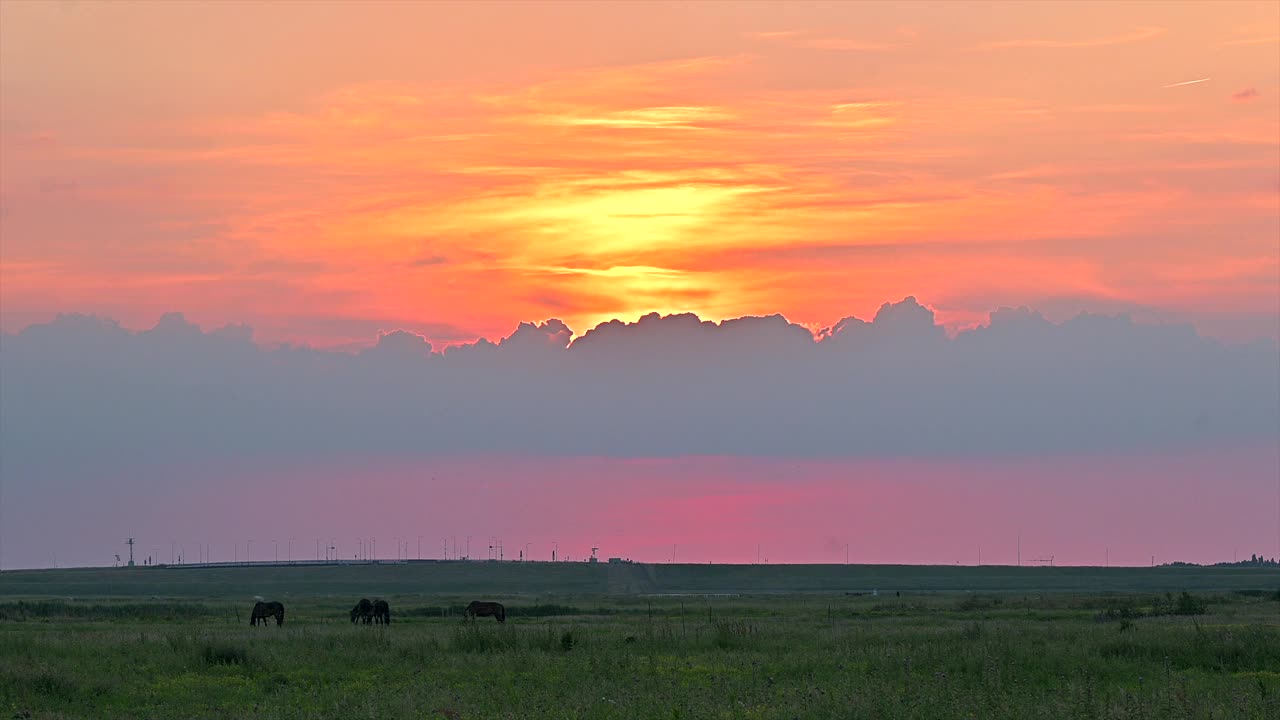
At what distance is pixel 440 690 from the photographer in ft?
87.6

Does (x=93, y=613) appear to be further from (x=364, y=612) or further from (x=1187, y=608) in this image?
(x=1187, y=608)

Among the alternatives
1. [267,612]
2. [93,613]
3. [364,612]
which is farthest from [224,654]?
[93,613]

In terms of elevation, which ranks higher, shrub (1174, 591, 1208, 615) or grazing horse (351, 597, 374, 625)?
Result: grazing horse (351, 597, 374, 625)

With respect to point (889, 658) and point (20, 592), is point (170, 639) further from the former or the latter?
point (20, 592)

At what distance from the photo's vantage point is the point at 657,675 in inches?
1147

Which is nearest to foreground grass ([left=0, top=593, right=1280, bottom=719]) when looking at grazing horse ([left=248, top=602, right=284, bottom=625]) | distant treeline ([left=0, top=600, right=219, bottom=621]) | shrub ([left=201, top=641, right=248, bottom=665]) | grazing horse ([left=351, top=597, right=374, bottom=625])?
shrub ([left=201, top=641, right=248, bottom=665])

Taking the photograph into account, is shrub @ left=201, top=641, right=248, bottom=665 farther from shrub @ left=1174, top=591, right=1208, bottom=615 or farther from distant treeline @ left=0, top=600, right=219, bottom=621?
shrub @ left=1174, top=591, right=1208, bottom=615

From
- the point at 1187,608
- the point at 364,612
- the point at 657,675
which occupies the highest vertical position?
the point at 657,675

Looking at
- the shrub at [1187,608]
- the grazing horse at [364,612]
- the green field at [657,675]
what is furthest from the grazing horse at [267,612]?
the shrub at [1187,608]

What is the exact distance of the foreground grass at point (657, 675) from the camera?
23406 millimetres

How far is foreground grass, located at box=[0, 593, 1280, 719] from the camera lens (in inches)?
922

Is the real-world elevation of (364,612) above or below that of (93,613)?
above

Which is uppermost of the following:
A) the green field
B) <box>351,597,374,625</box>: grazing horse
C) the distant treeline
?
the green field

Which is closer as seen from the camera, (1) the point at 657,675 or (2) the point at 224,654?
(1) the point at 657,675
